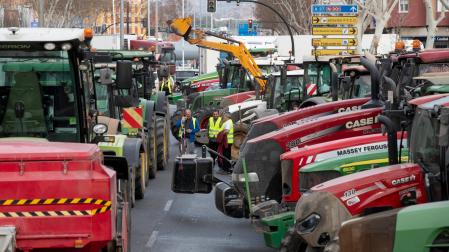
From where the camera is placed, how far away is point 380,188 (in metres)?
9.03

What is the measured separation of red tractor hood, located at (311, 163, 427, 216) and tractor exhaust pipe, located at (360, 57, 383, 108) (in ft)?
12.1

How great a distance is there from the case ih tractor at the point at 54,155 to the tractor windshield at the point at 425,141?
8.99ft

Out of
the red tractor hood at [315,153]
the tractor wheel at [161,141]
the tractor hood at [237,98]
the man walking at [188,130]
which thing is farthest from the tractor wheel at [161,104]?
the red tractor hood at [315,153]

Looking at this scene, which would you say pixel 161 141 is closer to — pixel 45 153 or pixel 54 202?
pixel 45 153

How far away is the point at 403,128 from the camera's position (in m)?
9.71

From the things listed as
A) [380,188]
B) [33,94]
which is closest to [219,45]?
[33,94]

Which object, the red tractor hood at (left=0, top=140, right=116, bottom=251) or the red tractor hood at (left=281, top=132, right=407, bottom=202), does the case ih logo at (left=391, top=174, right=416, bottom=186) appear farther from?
the red tractor hood at (left=281, top=132, right=407, bottom=202)

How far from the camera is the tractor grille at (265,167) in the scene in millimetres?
13156

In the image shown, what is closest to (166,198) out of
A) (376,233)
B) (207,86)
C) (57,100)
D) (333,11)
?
(57,100)

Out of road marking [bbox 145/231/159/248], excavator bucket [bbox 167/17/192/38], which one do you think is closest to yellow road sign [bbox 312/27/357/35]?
excavator bucket [bbox 167/17/192/38]

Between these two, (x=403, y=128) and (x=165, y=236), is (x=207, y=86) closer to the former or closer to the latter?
(x=165, y=236)

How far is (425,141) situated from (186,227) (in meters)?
7.68

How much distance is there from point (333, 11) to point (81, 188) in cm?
3199

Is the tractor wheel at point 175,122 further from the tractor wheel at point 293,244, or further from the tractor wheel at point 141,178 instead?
the tractor wheel at point 293,244
